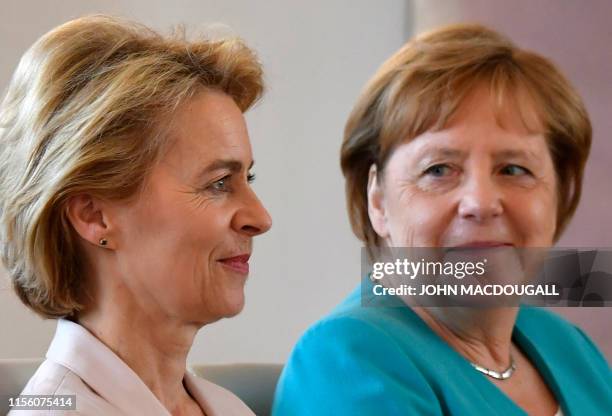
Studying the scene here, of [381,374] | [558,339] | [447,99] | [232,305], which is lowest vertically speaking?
[558,339]

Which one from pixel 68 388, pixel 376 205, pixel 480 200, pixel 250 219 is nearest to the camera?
pixel 68 388

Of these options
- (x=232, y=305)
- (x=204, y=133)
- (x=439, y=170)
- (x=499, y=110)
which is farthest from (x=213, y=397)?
(x=499, y=110)

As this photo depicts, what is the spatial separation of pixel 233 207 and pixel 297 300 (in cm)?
118

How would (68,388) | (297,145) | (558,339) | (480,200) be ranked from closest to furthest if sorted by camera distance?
(68,388), (480,200), (558,339), (297,145)

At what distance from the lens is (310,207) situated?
8.20 feet

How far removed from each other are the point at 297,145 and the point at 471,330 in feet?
3.30

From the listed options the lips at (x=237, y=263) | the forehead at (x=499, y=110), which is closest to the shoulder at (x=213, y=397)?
the lips at (x=237, y=263)

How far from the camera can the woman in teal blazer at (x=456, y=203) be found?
4.66 feet

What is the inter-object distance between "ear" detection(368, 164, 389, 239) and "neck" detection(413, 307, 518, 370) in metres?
0.14

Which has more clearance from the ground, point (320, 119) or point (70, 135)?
point (70, 135)

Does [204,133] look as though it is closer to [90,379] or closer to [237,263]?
[237,263]

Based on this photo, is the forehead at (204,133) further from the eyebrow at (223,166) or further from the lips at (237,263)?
the lips at (237,263)

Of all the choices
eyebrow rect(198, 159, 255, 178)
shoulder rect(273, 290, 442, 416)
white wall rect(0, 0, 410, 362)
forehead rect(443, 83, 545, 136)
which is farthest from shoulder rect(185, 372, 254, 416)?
white wall rect(0, 0, 410, 362)

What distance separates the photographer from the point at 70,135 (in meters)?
1.23
